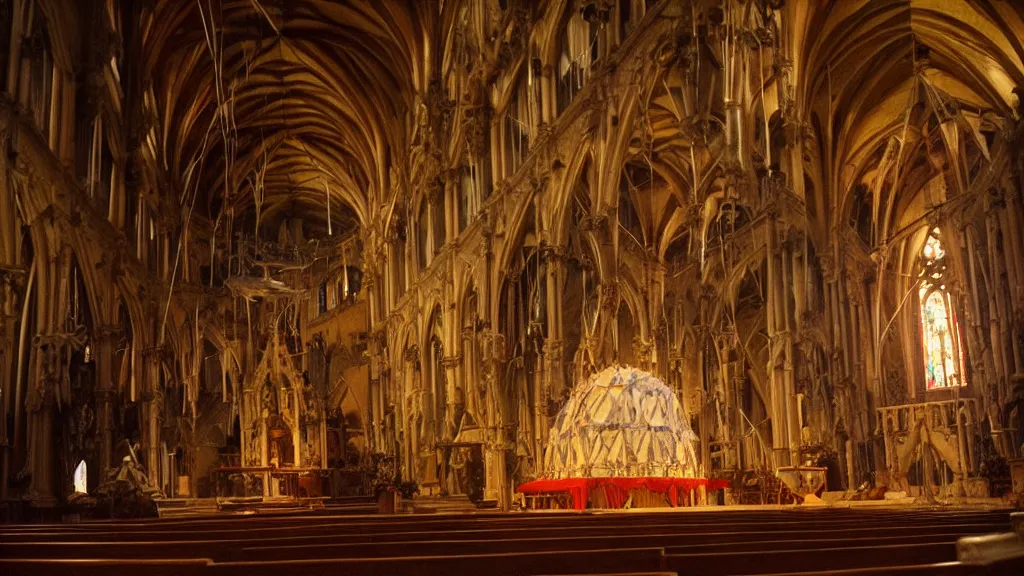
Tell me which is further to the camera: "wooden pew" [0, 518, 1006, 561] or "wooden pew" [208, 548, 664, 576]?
"wooden pew" [0, 518, 1006, 561]

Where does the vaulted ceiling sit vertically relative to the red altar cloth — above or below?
above

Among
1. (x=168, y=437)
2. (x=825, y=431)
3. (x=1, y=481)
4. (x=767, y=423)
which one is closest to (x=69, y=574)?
(x=1, y=481)

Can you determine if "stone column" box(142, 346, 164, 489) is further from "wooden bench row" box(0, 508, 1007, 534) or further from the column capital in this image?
"wooden bench row" box(0, 508, 1007, 534)

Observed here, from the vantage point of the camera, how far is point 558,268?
21.3 metres

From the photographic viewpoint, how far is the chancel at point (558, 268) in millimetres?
16234

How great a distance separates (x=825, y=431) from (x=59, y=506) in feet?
44.4

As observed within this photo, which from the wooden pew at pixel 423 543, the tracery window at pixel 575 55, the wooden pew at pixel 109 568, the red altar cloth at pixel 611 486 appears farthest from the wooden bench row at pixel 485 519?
the tracery window at pixel 575 55

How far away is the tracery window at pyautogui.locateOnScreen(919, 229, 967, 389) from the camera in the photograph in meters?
31.4

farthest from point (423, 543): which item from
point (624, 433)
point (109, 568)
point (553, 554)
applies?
point (624, 433)

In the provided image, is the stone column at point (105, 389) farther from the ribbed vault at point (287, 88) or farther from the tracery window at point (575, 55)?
the tracery window at point (575, 55)

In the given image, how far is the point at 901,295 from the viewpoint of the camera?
107 feet

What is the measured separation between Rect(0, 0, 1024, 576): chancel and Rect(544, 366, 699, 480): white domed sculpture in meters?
0.05

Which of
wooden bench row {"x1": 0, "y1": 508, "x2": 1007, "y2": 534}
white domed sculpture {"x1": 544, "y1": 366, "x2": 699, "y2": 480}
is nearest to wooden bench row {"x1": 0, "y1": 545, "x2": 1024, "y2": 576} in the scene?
wooden bench row {"x1": 0, "y1": 508, "x2": 1007, "y2": 534}

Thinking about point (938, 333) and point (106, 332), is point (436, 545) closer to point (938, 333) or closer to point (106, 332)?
point (106, 332)
